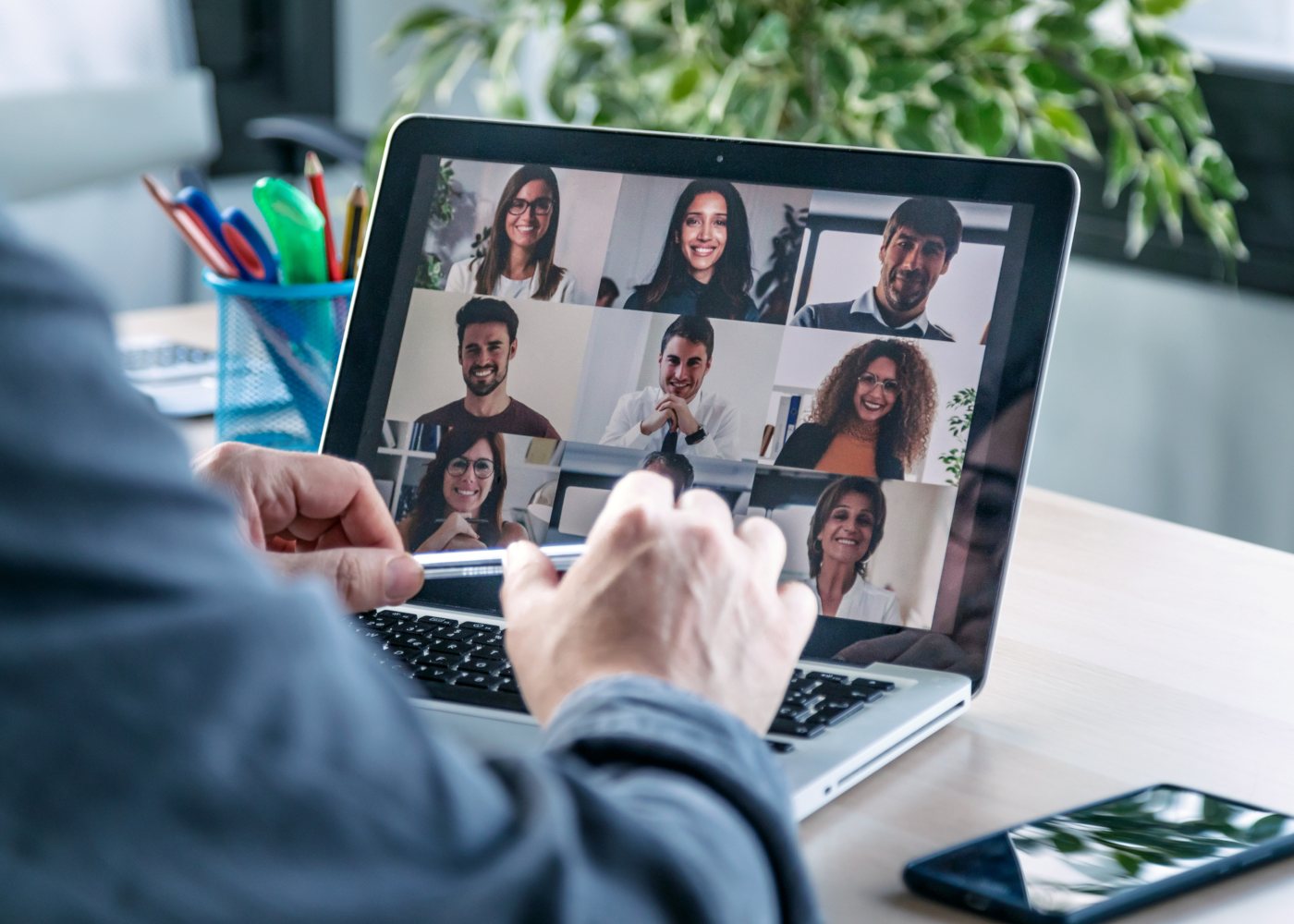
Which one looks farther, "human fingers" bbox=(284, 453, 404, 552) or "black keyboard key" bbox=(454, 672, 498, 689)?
"human fingers" bbox=(284, 453, 404, 552)

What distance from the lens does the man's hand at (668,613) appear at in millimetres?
476

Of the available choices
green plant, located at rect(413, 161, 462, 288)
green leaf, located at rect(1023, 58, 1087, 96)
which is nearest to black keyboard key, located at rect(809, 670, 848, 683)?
green plant, located at rect(413, 161, 462, 288)

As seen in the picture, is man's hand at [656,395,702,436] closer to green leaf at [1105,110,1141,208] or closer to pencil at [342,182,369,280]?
pencil at [342,182,369,280]

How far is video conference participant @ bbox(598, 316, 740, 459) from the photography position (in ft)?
2.35

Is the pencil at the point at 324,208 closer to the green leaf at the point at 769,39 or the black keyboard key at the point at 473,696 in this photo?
the black keyboard key at the point at 473,696

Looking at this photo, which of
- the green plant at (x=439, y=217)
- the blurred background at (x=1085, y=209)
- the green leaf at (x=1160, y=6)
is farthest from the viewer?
the blurred background at (x=1085, y=209)

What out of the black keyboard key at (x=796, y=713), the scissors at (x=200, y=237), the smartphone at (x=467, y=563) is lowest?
the black keyboard key at (x=796, y=713)

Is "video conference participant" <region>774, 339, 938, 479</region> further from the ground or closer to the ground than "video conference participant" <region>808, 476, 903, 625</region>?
further from the ground

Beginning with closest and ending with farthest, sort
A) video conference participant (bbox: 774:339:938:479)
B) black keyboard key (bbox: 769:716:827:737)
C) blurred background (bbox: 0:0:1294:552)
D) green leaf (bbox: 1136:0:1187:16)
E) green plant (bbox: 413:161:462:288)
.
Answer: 1. black keyboard key (bbox: 769:716:827:737)
2. video conference participant (bbox: 774:339:938:479)
3. green plant (bbox: 413:161:462:288)
4. green leaf (bbox: 1136:0:1187:16)
5. blurred background (bbox: 0:0:1294:552)

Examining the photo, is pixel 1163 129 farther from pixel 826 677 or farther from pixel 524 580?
pixel 524 580

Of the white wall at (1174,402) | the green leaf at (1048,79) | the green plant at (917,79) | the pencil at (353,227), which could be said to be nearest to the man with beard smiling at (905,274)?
the pencil at (353,227)

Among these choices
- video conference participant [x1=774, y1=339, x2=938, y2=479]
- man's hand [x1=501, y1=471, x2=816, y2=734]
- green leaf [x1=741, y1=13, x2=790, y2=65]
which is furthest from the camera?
green leaf [x1=741, y1=13, x2=790, y2=65]

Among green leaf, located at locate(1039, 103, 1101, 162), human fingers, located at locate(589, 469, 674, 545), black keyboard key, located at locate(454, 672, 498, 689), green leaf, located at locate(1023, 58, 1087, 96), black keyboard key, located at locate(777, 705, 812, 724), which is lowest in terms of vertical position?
black keyboard key, located at locate(454, 672, 498, 689)

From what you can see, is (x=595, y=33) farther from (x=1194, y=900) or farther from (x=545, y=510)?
(x=1194, y=900)
